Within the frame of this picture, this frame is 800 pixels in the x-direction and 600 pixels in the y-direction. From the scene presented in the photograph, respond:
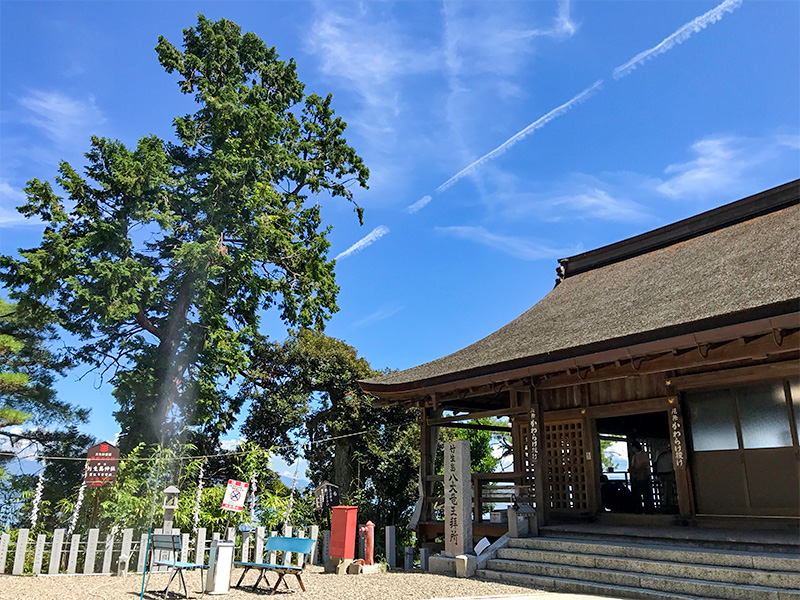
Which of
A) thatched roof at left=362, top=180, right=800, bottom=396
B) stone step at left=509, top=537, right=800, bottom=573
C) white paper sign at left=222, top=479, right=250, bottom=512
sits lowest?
stone step at left=509, top=537, right=800, bottom=573

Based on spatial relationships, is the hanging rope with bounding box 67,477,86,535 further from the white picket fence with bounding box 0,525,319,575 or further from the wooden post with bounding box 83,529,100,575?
the wooden post with bounding box 83,529,100,575

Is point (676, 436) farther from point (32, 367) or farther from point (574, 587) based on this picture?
point (32, 367)

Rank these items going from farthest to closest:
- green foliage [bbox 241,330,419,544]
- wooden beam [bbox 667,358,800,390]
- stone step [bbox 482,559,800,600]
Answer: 1. green foliage [bbox 241,330,419,544]
2. wooden beam [bbox 667,358,800,390]
3. stone step [bbox 482,559,800,600]

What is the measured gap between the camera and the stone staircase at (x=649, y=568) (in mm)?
6320

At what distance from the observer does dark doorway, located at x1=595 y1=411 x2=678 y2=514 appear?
40.5 ft

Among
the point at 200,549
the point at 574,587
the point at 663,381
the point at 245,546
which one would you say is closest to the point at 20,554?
the point at 200,549

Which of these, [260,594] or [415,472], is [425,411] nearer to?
[260,594]

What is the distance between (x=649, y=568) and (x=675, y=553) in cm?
38

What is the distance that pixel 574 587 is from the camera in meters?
7.38

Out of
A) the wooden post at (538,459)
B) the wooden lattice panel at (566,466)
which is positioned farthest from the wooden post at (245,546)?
the wooden lattice panel at (566,466)

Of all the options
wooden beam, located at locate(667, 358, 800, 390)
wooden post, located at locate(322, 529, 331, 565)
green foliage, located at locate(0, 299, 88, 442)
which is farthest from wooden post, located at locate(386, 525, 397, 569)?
green foliage, located at locate(0, 299, 88, 442)

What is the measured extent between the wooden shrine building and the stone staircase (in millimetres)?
1304

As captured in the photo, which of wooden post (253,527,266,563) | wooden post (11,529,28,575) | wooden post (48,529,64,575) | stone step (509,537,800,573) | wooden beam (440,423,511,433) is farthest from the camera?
wooden beam (440,423,511,433)

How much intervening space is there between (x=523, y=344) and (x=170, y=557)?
25.2 feet
